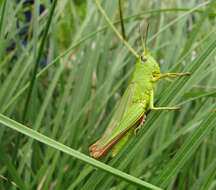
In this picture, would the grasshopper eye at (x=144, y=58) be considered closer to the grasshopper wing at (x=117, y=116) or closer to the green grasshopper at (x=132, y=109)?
the green grasshopper at (x=132, y=109)

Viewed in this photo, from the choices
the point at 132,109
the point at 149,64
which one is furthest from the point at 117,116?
the point at 149,64

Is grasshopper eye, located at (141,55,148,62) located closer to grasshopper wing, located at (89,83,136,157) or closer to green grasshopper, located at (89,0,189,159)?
green grasshopper, located at (89,0,189,159)

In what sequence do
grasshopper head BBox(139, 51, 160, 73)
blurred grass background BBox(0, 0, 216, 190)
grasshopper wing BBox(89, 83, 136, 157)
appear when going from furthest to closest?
1. grasshopper head BBox(139, 51, 160, 73)
2. grasshopper wing BBox(89, 83, 136, 157)
3. blurred grass background BBox(0, 0, 216, 190)

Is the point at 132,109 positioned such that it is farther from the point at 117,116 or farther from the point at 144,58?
the point at 144,58

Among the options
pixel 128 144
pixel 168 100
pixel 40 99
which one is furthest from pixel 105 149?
pixel 40 99

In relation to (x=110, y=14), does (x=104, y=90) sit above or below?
below

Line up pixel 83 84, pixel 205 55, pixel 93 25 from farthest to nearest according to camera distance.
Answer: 1. pixel 93 25
2. pixel 83 84
3. pixel 205 55

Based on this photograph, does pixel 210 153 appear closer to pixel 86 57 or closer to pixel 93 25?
pixel 86 57

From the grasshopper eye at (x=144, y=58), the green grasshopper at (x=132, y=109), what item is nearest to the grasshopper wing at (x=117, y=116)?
the green grasshopper at (x=132, y=109)

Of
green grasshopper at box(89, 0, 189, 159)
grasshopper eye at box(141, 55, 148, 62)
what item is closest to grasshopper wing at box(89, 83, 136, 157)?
green grasshopper at box(89, 0, 189, 159)
